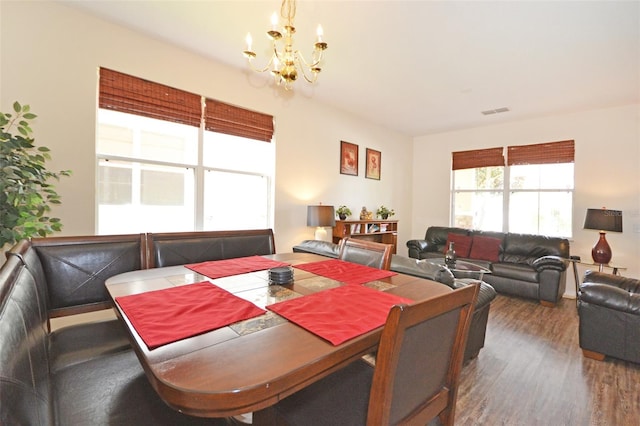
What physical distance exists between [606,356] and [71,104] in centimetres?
518

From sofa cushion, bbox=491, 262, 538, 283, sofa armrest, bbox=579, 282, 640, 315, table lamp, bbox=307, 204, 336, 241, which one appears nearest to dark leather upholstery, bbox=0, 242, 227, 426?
table lamp, bbox=307, 204, 336, 241

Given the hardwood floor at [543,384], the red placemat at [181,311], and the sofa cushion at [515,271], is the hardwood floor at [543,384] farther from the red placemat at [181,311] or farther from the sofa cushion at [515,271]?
the red placemat at [181,311]

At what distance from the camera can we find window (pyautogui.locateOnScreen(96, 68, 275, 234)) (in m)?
2.79

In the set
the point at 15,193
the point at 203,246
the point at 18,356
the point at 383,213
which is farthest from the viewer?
the point at 383,213

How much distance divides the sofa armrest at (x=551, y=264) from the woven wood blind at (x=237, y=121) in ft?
13.4

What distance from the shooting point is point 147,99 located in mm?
2900

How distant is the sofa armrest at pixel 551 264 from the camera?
3705 millimetres

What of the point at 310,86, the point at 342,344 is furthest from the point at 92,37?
the point at 342,344

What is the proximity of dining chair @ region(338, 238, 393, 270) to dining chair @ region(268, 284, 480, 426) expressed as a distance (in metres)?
0.85

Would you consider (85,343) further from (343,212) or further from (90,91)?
(343,212)

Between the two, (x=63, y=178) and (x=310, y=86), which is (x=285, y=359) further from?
(x=310, y=86)

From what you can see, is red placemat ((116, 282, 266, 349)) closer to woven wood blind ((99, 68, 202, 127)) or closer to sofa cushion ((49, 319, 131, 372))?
sofa cushion ((49, 319, 131, 372))

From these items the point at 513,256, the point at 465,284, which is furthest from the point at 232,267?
the point at 513,256

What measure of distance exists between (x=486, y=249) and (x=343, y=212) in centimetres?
247
